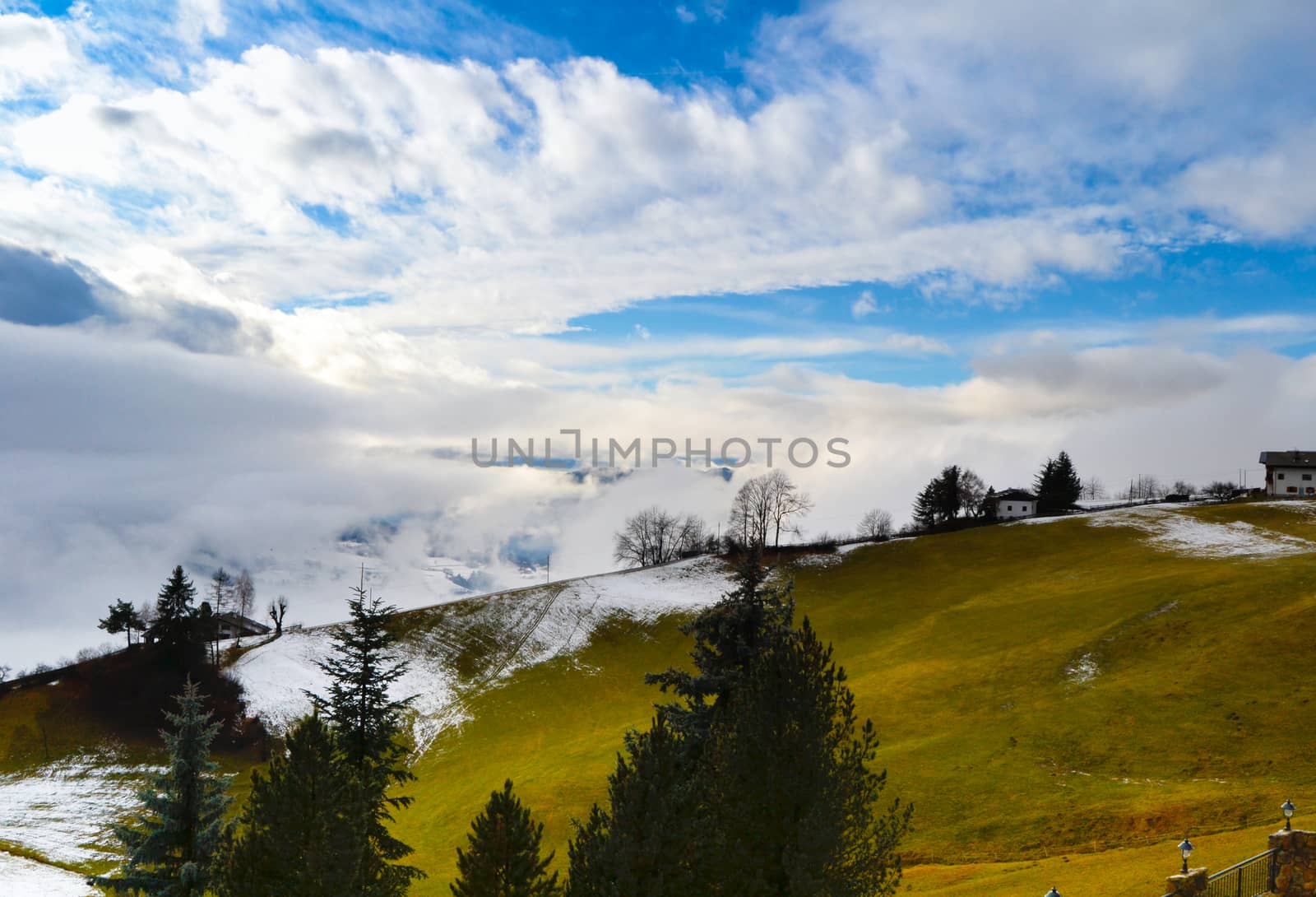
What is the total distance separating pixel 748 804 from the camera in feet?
68.0

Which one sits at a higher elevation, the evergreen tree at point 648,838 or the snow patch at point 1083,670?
the evergreen tree at point 648,838

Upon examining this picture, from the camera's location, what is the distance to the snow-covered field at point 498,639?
3295 inches

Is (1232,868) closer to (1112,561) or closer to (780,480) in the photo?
(1112,561)

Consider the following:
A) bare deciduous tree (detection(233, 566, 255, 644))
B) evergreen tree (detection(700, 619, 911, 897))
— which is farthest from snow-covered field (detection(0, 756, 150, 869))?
bare deciduous tree (detection(233, 566, 255, 644))

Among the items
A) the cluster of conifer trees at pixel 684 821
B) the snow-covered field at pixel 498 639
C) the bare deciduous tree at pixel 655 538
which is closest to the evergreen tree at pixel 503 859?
the cluster of conifer trees at pixel 684 821

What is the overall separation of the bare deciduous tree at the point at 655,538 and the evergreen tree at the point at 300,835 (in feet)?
417

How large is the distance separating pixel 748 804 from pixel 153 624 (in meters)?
91.1

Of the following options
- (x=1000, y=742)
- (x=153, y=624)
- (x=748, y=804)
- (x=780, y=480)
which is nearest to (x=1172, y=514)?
(x=780, y=480)

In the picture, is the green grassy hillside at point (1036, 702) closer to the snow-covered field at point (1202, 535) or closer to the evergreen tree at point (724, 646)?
the snow-covered field at point (1202, 535)

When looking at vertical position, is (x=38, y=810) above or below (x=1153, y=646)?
below

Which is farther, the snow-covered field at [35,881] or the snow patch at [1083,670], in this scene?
the snow patch at [1083,670]

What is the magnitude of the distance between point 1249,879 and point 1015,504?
421 ft

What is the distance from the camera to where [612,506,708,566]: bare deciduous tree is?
155 m

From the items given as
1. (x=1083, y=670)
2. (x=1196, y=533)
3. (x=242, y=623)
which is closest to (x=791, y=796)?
(x=1083, y=670)
